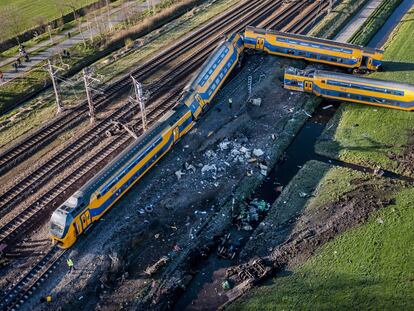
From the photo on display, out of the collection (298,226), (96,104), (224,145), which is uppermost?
(96,104)

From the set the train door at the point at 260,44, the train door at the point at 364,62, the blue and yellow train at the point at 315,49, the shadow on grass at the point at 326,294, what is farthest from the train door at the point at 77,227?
the train door at the point at 364,62

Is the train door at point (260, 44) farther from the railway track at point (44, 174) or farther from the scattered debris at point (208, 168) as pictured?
the scattered debris at point (208, 168)

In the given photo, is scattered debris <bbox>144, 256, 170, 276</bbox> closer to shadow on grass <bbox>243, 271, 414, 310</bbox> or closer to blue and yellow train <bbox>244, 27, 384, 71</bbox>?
shadow on grass <bbox>243, 271, 414, 310</bbox>

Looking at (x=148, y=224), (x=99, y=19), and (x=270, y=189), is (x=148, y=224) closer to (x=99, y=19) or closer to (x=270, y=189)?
(x=270, y=189)

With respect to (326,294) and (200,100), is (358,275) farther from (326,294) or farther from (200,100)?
(200,100)

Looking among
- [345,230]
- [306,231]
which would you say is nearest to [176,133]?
[306,231]

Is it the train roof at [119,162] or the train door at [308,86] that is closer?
the train roof at [119,162]

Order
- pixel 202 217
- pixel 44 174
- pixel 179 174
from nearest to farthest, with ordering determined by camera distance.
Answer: pixel 202 217 → pixel 179 174 → pixel 44 174
